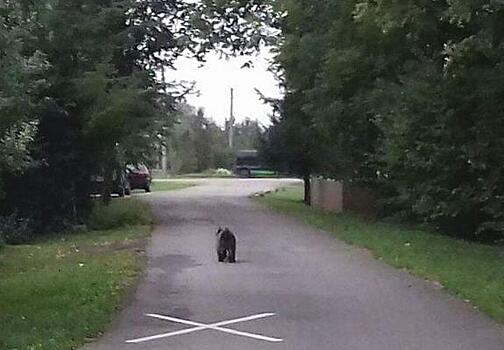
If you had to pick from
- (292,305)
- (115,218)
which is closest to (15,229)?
(115,218)

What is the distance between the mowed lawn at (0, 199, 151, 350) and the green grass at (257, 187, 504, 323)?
4.68m

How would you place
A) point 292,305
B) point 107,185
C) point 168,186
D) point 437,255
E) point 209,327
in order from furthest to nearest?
point 168,186 → point 107,185 → point 437,255 → point 292,305 → point 209,327

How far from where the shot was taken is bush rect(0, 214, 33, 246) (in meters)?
27.0

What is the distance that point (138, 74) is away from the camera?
30.9 meters

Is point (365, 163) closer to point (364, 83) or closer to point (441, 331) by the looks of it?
point (364, 83)

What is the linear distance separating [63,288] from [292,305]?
339cm

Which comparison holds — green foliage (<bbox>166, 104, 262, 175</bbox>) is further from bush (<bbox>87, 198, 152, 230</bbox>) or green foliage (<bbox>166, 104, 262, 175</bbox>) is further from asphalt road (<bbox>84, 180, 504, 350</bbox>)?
asphalt road (<bbox>84, 180, 504, 350</bbox>)

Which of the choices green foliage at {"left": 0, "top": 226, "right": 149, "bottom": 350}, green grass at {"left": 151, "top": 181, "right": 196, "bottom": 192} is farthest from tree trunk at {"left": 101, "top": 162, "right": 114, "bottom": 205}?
green grass at {"left": 151, "top": 181, "right": 196, "bottom": 192}

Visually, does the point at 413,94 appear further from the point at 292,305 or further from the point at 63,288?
the point at 63,288

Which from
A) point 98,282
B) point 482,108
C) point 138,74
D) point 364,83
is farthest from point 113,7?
point 98,282

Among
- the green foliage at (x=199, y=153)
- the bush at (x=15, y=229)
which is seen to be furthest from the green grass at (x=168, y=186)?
the bush at (x=15, y=229)

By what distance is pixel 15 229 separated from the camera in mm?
27938

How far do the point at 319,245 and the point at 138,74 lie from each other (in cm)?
986

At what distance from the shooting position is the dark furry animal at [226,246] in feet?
63.1
